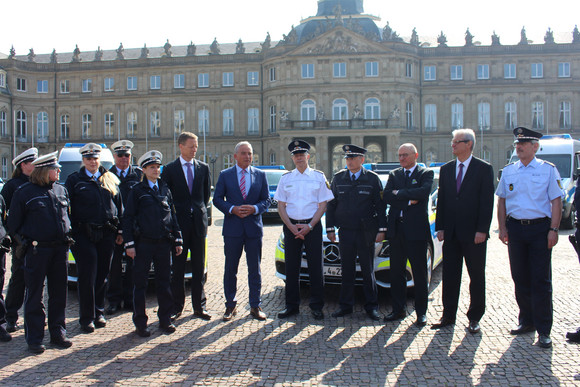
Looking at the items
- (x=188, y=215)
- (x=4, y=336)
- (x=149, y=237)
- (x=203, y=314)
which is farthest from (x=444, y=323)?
(x=4, y=336)

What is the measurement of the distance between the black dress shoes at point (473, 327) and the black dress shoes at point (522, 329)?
1.24 ft

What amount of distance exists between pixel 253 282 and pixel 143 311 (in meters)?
1.51

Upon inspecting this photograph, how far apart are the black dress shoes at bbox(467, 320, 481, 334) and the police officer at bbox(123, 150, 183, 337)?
357cm

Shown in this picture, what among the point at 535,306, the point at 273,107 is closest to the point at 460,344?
the point at 535,306

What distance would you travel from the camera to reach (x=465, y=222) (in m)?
6.59

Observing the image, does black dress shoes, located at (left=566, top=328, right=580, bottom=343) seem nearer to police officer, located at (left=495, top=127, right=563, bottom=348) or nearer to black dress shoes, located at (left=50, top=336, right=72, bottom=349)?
police officer, located at (left=495, top=127, right=563, bottom=348)

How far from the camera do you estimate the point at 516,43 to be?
57.6 meters

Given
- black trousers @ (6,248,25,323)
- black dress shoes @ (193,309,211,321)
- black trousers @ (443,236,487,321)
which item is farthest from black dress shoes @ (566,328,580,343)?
black trousers @ (6,248,25,323)

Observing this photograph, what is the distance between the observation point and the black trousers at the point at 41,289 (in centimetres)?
598

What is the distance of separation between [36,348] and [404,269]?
451cm

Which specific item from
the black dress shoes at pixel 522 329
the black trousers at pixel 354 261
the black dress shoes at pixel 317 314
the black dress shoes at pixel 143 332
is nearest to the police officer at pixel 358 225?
the black trousers at pixel 354 261

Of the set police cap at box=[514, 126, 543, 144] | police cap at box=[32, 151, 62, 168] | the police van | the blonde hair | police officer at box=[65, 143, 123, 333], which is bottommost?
police officer at box=[65, 143, 123, 333]

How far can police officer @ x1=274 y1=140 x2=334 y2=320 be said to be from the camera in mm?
7340

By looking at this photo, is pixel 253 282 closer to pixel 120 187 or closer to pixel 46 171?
pixel 120 187
